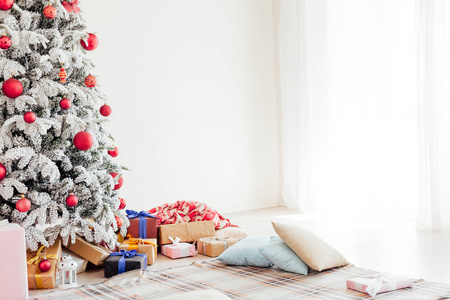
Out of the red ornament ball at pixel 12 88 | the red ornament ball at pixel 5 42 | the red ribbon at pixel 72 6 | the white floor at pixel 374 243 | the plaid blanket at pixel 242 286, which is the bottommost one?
the white floor at pixel 374 243

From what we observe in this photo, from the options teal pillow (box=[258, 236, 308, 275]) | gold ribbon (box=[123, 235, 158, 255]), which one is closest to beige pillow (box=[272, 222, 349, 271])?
teal pillow (box=[258, 236, 308, 275])

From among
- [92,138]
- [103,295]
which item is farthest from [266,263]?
[92,138]

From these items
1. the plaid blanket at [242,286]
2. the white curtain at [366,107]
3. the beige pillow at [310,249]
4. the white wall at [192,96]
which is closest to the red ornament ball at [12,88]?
the plaid blanket at [242,286]

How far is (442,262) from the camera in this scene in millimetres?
3205

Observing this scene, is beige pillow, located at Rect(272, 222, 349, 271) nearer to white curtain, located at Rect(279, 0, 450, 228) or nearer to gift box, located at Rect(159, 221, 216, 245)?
gift box, located at Rect(159, 221, 216, 245)

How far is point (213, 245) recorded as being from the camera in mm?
3422

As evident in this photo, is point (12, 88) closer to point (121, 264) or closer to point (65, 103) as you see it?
point (65, 103)

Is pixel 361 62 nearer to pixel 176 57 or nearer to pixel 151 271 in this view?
pixel 176 57

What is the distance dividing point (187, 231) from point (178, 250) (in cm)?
31

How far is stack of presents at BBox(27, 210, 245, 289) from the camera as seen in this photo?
2.90 m

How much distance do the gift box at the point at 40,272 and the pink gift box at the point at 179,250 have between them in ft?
2.44

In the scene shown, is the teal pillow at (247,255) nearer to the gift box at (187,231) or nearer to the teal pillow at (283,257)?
the teal pillow at (283,257)

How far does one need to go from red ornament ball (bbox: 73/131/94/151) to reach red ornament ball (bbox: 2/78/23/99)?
1.27 ft

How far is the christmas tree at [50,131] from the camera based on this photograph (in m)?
2.90
